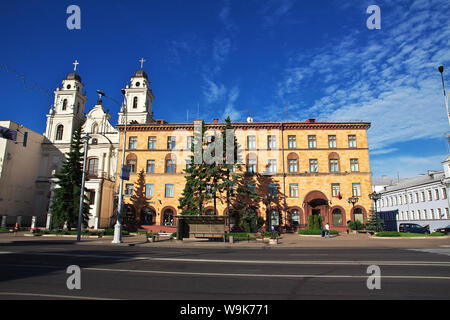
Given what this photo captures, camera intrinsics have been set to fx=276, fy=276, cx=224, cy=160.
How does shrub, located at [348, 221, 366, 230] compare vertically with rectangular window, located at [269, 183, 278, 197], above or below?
below

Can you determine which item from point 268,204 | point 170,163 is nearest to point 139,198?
point 170,163

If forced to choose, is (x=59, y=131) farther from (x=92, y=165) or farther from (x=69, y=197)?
(x=69, y=197)

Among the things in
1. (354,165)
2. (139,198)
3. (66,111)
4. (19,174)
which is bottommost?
(139,198)

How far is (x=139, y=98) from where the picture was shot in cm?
5206

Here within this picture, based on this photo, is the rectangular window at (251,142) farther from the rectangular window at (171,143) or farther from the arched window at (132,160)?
the arched window at (132,160)

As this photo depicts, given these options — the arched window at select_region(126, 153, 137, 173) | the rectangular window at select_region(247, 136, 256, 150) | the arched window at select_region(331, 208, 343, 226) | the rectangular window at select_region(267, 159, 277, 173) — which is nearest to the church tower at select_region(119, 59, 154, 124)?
the arched window at select_region(126, 153, 137, 173)

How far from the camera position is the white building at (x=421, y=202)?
43.2m

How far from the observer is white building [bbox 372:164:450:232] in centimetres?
4316

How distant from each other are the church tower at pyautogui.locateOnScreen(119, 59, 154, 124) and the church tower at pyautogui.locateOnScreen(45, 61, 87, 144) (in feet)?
30.1

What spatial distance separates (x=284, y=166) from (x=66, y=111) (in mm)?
41589

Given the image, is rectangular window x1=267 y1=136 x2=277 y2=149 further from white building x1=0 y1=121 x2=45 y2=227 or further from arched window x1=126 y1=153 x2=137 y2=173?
white building x1=0 y1=121 x2=45 y2=227

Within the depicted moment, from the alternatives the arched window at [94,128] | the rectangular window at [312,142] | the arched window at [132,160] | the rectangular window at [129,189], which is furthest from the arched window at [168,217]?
the arched window at [94,128]
